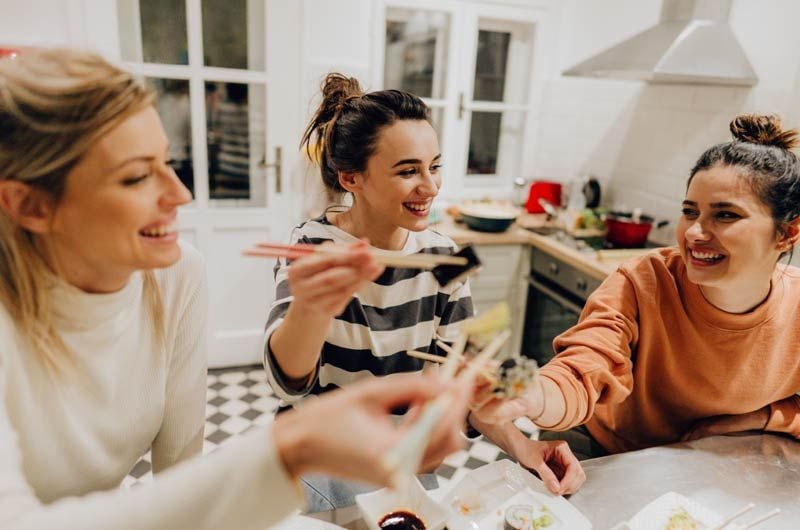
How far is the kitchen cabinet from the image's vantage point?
3.07 metres

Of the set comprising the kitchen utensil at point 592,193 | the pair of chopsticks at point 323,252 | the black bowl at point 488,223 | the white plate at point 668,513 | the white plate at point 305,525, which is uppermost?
the pair of chopsticks at point 323,252

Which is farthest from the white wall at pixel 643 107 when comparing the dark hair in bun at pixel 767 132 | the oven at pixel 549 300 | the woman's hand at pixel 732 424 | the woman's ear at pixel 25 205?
the woman's ear at pixel 25 205

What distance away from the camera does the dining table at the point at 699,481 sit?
1.12 m

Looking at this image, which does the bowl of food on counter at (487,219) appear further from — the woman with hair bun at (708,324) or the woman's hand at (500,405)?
the woman's hand at (500,405)

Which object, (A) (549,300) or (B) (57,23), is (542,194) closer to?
(A) (549,300)

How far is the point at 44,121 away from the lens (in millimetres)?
785

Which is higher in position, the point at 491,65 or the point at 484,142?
the point at 491,65

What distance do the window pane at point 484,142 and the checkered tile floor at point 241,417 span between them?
1.77 metres

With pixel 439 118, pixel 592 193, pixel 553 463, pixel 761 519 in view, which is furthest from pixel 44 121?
pixel 592 193

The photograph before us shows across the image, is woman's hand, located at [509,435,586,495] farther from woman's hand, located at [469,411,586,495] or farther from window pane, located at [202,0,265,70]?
window pane, located at [202,0,265,70]

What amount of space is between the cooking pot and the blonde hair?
2.51 meters

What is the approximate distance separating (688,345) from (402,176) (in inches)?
33.6

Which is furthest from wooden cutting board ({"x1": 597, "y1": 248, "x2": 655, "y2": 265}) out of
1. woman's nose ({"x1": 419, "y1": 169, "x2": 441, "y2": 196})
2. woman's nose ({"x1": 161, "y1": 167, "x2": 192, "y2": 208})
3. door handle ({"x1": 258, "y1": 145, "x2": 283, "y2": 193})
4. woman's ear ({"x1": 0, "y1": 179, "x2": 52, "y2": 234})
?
woman's ear ({"x1": 0, "y1": 179, "x2": 52, "y2": 234})

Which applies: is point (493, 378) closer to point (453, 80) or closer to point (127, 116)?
point (127, 116)
